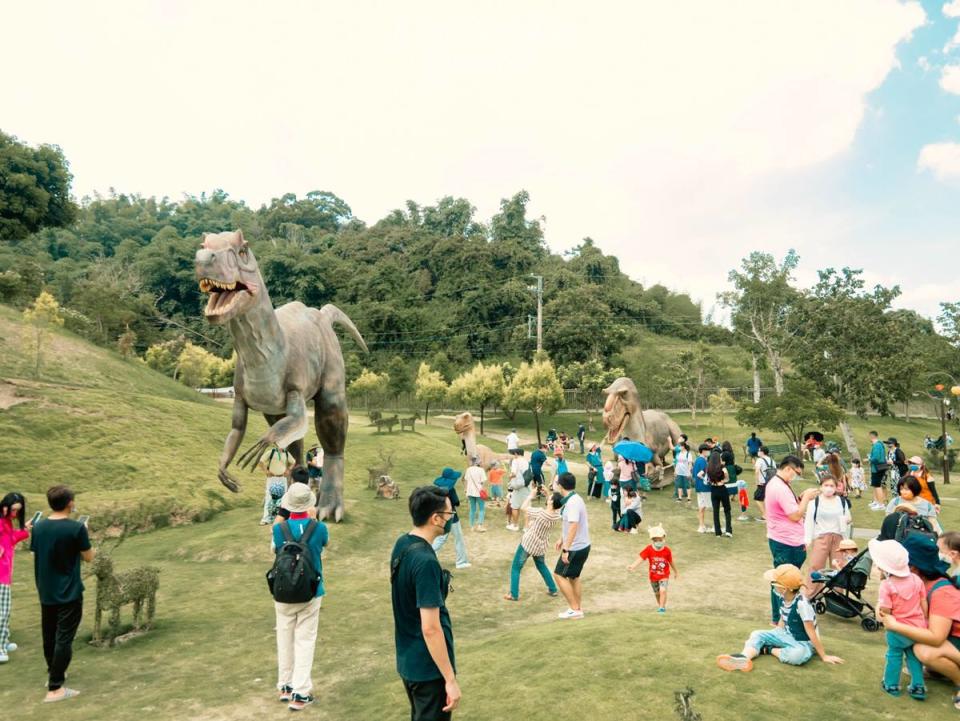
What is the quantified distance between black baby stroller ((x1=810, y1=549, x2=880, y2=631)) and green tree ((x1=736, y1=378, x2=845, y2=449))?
1743 cm

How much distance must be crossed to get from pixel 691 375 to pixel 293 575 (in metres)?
47.3

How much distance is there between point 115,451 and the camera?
54.3 feet

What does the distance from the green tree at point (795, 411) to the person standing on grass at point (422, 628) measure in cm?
2309

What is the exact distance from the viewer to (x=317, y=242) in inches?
3285

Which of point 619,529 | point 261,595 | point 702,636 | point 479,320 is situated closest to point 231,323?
point 261,595

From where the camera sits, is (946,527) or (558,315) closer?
(946,527)

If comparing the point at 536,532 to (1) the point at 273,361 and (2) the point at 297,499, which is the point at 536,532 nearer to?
(2) the point at 297,499

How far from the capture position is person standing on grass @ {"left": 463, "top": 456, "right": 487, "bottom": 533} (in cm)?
1268

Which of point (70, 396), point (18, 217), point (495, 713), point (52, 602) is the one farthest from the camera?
point (18, 217)

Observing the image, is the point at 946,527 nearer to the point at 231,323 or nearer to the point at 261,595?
the point at 261,595

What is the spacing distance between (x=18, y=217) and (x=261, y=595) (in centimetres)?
2301

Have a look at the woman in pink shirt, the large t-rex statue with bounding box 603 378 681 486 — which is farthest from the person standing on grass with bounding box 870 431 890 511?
the woman in pink shirt

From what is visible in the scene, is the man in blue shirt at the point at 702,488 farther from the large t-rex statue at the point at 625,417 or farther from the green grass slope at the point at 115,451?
the green grass slope at the point at 115,451

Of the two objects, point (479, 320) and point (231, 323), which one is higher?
point (479, 320)
